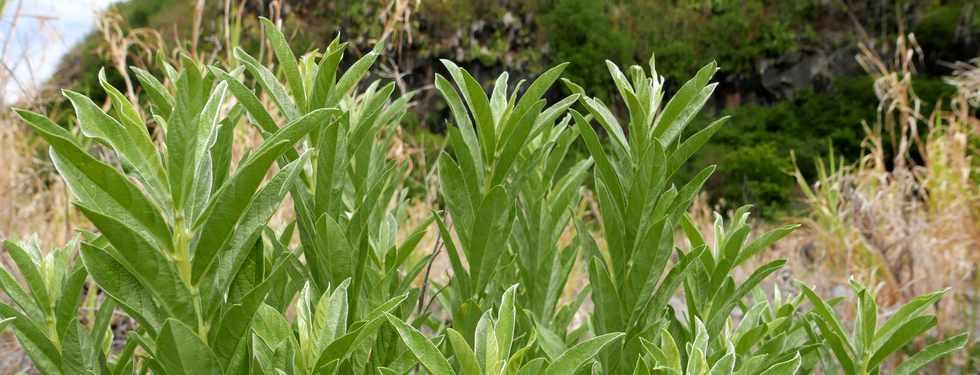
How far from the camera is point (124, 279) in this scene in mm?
548

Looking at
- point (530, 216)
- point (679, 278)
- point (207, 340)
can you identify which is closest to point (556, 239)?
point (530, 216)

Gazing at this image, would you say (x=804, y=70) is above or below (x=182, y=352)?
below

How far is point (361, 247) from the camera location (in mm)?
700

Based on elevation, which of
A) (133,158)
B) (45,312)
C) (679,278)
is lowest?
(679,278)

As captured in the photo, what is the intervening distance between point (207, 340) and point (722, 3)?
2732 cm

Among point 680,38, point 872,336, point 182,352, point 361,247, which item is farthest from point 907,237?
point 680,38

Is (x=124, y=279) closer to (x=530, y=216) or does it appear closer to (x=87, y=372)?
(x=87, y=372)

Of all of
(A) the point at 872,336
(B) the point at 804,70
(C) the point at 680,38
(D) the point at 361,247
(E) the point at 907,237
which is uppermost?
(D) the point at 361,247

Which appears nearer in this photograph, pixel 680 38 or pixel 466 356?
pixel 466 356

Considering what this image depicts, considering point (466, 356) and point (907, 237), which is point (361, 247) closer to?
point (466, 356)

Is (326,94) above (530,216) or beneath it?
above

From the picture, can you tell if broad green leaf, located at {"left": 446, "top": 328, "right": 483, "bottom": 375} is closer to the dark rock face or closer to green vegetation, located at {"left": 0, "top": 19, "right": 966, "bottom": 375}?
green vegetation, located at {"left": 0, "top": 19, "right": 966, "bottom": 375}

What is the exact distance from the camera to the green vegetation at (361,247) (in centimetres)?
A: 52

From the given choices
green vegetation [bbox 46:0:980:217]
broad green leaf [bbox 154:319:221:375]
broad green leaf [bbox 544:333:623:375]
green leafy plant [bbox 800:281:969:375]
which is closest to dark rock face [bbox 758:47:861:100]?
green vegetation [bbox 46:0:980:217]
